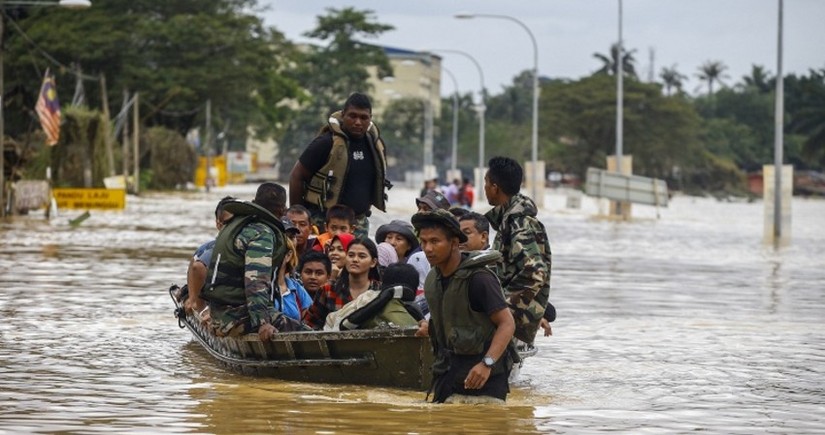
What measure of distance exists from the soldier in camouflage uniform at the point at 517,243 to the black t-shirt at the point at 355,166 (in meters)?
3.51

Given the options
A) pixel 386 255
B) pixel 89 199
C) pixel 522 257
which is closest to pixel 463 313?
pixel 522 257

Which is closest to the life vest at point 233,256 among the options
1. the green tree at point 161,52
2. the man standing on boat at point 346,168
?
the man standing on boat at point 346,168

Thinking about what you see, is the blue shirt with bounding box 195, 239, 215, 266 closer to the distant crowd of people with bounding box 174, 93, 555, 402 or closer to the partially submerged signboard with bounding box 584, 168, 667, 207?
the distant crowd of people with bounding box 174, 93, 555, 402

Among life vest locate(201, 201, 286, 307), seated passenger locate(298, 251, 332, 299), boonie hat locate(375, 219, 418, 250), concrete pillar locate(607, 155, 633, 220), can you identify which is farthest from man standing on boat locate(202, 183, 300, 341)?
concrete pillar locate(607, 155, 633, 220)

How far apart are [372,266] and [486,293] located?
3579 mm

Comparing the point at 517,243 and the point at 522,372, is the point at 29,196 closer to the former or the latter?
the point at 522,372

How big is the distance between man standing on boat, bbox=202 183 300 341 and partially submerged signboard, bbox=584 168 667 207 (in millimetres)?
44504

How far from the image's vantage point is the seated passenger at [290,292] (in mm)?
12258

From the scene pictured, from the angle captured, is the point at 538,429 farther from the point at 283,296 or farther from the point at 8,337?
the point at 8,337

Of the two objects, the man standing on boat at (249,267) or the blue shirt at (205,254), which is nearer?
the man standing on boat at (249,267)

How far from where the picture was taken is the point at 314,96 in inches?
5871

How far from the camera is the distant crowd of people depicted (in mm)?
9297

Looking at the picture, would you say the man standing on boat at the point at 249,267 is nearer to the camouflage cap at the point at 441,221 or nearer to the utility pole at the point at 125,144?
the camouflage cap at the point at 441,221

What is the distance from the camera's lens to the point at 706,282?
2455 cm
